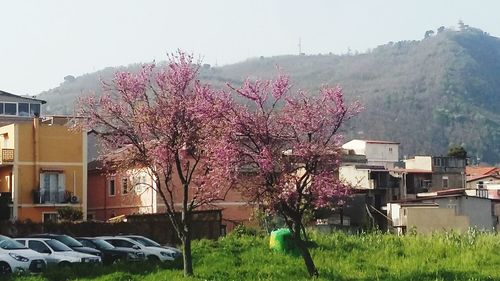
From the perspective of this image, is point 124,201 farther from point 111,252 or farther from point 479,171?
point 479,171

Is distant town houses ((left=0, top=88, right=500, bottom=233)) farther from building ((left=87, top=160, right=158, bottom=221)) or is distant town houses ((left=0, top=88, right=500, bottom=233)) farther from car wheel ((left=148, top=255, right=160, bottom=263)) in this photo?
car wheel ((left=148, top=255, right=160, bottom=263))

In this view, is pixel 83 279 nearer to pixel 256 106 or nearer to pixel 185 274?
pixel 185 274

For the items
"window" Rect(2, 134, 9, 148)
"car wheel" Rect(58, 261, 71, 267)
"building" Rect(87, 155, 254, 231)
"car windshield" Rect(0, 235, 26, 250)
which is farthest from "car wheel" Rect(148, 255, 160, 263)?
"window" Rect(2, 134, 9, 148)

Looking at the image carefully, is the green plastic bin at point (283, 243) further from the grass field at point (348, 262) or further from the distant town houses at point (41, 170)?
the distant town houses at point (41, 170)

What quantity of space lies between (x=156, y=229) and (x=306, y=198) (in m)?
21.3

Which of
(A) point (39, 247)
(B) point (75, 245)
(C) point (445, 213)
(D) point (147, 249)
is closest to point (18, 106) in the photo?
(C) point (445, 213)

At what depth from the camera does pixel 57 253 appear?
1300 inches

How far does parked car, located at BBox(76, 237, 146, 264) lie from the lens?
3597 cm

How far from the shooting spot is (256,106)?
2666 cm

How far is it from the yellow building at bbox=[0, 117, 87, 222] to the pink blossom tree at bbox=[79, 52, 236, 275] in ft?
99.4

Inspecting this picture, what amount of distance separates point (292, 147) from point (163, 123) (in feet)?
14.8

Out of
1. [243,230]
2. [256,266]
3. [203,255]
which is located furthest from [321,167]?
[243,230]

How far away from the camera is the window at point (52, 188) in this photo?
5931 cm

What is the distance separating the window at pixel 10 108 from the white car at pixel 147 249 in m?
48.7
